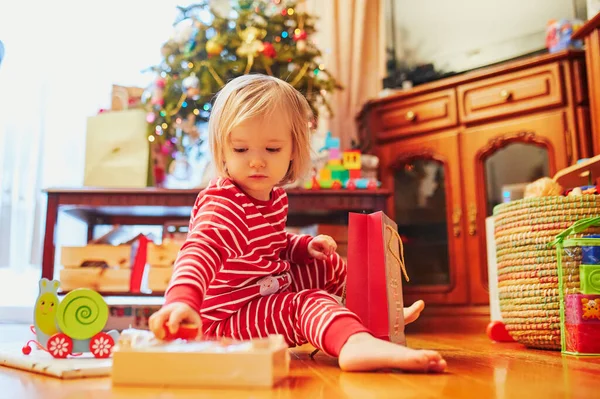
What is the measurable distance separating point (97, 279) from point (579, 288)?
1.46 m

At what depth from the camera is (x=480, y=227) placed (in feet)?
7.11

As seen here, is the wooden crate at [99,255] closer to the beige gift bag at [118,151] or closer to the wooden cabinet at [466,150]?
the beige gift bag at [118,151]

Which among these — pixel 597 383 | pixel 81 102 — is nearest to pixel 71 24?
pixel 81 102

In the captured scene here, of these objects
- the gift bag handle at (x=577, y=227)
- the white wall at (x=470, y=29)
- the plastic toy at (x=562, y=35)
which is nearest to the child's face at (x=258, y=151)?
the gift bag handle at (x=577, y=227)

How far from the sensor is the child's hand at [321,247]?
117 centimetres

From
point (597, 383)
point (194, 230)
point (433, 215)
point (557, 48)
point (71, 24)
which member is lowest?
point (597, 383)

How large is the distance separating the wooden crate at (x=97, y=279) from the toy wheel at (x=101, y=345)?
102cm

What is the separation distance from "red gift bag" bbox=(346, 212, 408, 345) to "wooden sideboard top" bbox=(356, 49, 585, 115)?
131cm

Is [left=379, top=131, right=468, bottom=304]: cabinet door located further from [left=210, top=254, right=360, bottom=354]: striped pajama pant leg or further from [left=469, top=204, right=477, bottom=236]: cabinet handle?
[left=210, top=254, right=360, bottom=354]: striped pajama pant leg

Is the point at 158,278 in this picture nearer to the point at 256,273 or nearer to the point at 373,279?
the point at 256,273

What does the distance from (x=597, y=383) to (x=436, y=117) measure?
164cm

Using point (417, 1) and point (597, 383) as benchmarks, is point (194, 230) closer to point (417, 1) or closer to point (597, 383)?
point (597, 383)

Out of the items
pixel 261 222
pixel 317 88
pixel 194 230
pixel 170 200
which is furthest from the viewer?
pixel 317 88

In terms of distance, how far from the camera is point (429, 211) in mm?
2365
